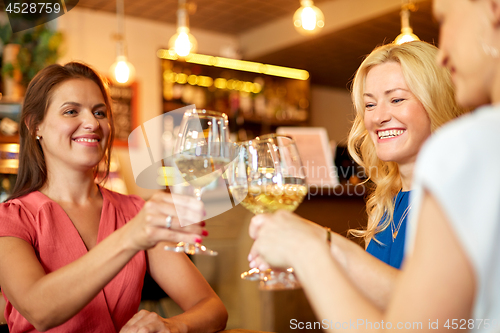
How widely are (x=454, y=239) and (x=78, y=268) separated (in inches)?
29.3

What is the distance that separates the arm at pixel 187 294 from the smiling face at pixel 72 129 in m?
0.39

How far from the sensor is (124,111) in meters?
5.41

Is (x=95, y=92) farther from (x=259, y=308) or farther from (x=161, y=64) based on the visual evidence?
(x=161, y=64)

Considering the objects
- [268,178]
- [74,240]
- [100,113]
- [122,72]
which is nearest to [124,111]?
[122,72]

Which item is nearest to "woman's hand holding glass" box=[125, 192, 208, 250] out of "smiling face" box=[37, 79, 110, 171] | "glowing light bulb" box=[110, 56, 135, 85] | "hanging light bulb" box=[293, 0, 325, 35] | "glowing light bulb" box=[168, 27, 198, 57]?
"smiling face" box=[37, 79, 110, 171]

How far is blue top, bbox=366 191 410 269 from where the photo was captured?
1393 millimetres

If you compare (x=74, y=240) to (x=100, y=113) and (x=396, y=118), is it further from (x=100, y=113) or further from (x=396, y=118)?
(x=396, y=118)

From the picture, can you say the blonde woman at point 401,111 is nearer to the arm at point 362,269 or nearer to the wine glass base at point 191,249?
the arm at point 362,269

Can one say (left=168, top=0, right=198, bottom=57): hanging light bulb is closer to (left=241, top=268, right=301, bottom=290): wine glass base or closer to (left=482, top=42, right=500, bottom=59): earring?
(left=241, top=268, right=301, bottom=290): wine glass base

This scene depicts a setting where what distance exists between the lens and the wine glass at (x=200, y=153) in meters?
0.87

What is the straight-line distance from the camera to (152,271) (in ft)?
4.93

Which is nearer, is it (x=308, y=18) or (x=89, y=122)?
(x=89, y=122)

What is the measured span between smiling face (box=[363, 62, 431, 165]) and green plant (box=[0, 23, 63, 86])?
393cm

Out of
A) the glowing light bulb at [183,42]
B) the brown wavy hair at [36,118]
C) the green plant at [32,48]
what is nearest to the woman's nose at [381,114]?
the brown wavy hair at [36,118]
